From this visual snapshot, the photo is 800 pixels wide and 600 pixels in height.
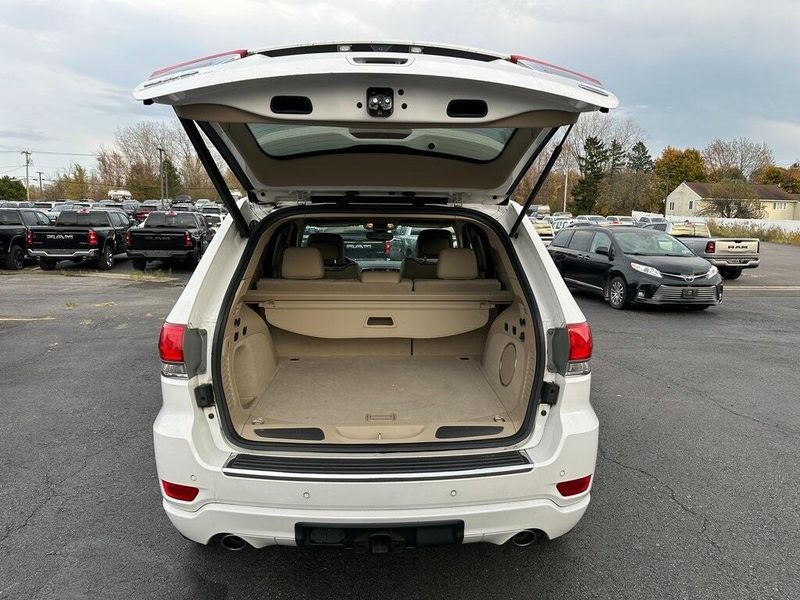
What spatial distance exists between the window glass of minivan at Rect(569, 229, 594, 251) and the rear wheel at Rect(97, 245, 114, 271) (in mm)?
12404

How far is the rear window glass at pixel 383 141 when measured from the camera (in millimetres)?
2492

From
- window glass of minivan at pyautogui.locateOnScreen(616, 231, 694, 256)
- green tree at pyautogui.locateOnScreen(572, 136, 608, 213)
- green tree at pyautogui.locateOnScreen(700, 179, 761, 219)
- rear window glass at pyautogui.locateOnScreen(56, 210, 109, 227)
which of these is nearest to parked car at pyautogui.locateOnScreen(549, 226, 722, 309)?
window glass of minivan at pyautogui.locateOnScreen(616, 231, 694, 256)

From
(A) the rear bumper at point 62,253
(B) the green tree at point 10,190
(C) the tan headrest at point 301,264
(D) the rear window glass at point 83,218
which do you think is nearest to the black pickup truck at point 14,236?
(A) the rear bumper at point 62,253

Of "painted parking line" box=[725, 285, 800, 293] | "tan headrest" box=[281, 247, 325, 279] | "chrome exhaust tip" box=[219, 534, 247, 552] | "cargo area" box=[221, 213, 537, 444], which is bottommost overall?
"painted parking line" box=[725, 285, 800, 293]

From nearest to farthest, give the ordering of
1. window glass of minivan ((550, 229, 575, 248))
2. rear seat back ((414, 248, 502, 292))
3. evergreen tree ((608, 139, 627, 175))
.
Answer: rear seat back ((414, 248, 502, 292)) < window glass of minivan ((550, 229, 575, 248)) < evergreen tree ((608, 139, 627, 175))

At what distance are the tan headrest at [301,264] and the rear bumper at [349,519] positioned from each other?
171 centimetres

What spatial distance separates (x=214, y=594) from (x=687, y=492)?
275cm

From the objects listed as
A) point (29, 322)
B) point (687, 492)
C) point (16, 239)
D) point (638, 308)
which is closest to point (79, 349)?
point (29, 322)

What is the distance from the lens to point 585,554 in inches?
103

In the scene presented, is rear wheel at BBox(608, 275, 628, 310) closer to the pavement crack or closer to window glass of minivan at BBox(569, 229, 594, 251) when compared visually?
window glass of minivan at BBox(569, 229, 594, 251)

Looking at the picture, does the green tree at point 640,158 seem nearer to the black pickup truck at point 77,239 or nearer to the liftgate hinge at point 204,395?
the black pickup truck at point 77,239

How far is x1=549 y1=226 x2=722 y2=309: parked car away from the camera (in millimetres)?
9039

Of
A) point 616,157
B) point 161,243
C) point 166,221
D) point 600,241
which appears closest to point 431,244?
point 600,241

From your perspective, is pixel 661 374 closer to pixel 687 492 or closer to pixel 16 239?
pixel 687 492
